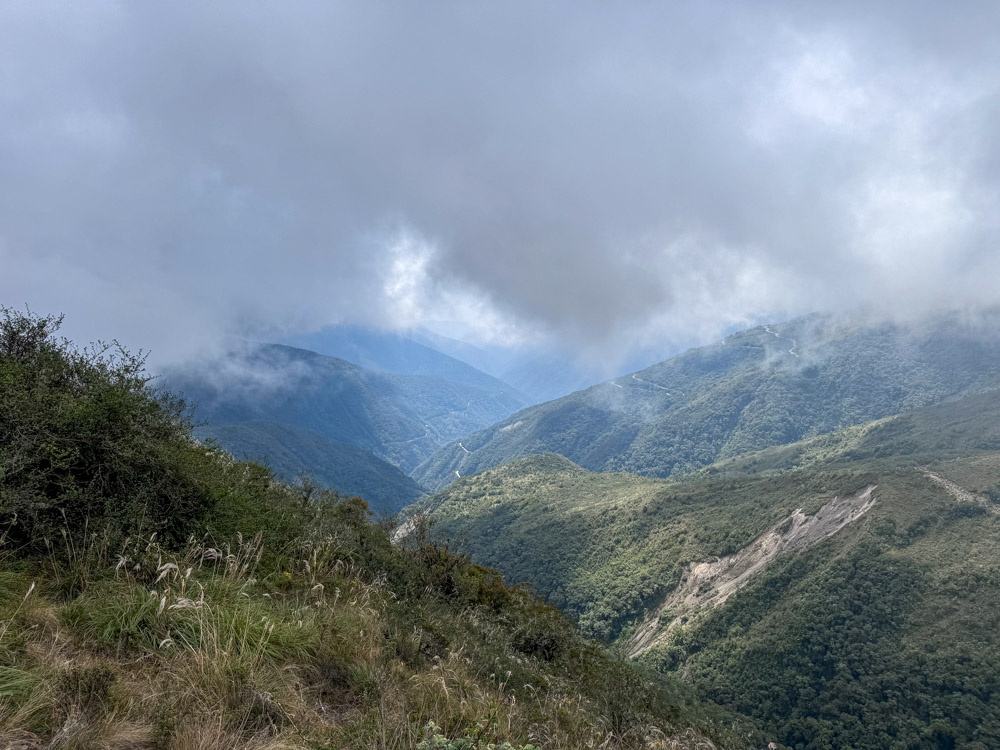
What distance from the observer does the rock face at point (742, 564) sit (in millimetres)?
83812

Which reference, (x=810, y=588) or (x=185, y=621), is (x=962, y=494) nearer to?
(x=810, y=588)

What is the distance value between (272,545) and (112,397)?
2.85 m

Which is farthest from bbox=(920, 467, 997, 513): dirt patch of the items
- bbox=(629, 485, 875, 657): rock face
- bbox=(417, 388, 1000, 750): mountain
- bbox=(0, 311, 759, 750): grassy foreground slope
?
bbox=(0, 311, 759, 750): grassy foreground slope

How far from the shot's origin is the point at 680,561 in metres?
93.9

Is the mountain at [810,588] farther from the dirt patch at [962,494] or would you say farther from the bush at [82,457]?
the bush at [82,457]

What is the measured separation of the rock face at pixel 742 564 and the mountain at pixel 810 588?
0.32m

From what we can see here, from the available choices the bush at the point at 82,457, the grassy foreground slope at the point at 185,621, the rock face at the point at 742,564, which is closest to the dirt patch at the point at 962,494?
the rock face at the point at 742,564

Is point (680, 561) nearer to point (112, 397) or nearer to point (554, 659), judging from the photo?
point (554, 659)

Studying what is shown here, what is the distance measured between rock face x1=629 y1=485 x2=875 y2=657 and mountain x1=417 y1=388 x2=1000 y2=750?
0.32 metres

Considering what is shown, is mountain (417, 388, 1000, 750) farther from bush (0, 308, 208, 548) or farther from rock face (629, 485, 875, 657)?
bush (0, 308, 208, 548)

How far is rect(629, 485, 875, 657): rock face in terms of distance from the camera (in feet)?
275

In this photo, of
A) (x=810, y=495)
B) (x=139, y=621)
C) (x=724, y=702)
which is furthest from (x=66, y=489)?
(x=810, y=495)

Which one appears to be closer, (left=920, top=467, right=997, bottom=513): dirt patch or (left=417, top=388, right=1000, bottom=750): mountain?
(left=417, top=388, right=1000, bottom=750): mountain

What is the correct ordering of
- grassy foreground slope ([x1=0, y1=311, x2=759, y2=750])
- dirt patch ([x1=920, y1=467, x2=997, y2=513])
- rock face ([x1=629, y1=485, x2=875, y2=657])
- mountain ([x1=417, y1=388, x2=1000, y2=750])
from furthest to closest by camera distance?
1. rock face ([x1=629, y1=485, x2=875, y2=657])
2. dirt patch ([x1=920, y1=467, x2=997, y2=513])
3. mountain ([x1=417, y1=388, x2=1000, y2=750])
4. grassy foreground slope ([x1=0, y1=311, x2=759, y2=750])
